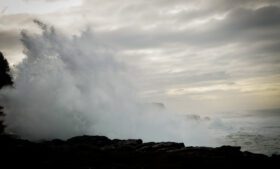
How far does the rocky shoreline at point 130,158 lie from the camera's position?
2153 cm

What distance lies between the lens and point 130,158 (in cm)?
2550

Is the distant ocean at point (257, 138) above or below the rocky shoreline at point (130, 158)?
above

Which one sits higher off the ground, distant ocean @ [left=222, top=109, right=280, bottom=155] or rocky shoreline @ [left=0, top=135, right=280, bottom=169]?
distant ocean @ [left=222, top=109, right=280, bottom=155]

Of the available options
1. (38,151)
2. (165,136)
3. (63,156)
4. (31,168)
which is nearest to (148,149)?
(63,156)

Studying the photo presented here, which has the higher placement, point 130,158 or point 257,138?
point 257,138

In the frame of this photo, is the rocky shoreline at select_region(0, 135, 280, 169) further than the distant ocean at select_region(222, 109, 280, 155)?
No

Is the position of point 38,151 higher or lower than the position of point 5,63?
lower

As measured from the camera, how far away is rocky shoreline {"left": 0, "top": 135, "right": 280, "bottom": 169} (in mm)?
21531

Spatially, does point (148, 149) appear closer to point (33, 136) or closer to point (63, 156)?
point (63, 156)

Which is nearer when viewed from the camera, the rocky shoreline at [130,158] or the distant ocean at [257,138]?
the rocky shoreline at [130,158]

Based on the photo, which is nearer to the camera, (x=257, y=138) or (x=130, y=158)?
(x=130, y=158)

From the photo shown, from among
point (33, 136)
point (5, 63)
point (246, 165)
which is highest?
point (5, 63)

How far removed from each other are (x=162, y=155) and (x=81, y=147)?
940cm

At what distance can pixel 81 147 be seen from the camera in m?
30.6
